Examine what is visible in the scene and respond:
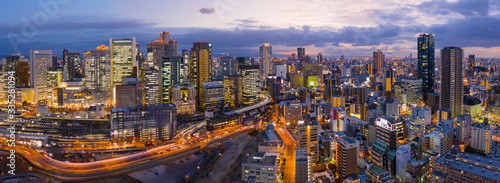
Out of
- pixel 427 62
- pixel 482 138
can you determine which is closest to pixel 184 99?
pixel 482 138

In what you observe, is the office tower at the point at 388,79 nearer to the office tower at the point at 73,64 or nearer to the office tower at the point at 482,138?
the office tower at the point at 482,138

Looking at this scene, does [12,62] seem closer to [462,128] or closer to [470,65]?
[462,128]

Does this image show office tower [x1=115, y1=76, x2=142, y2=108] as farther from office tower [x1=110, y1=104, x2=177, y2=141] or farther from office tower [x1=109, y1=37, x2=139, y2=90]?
office tower [x1=110, y1=104, x2=177, y2=141]

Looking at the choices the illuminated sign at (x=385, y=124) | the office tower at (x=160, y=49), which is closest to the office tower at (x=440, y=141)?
the illuminated sign at (x=385, y=124)

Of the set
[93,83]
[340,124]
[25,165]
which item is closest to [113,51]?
[93,83]

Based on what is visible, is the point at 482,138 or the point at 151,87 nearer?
the point at 482,138

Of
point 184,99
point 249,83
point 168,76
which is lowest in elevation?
point 184,99
